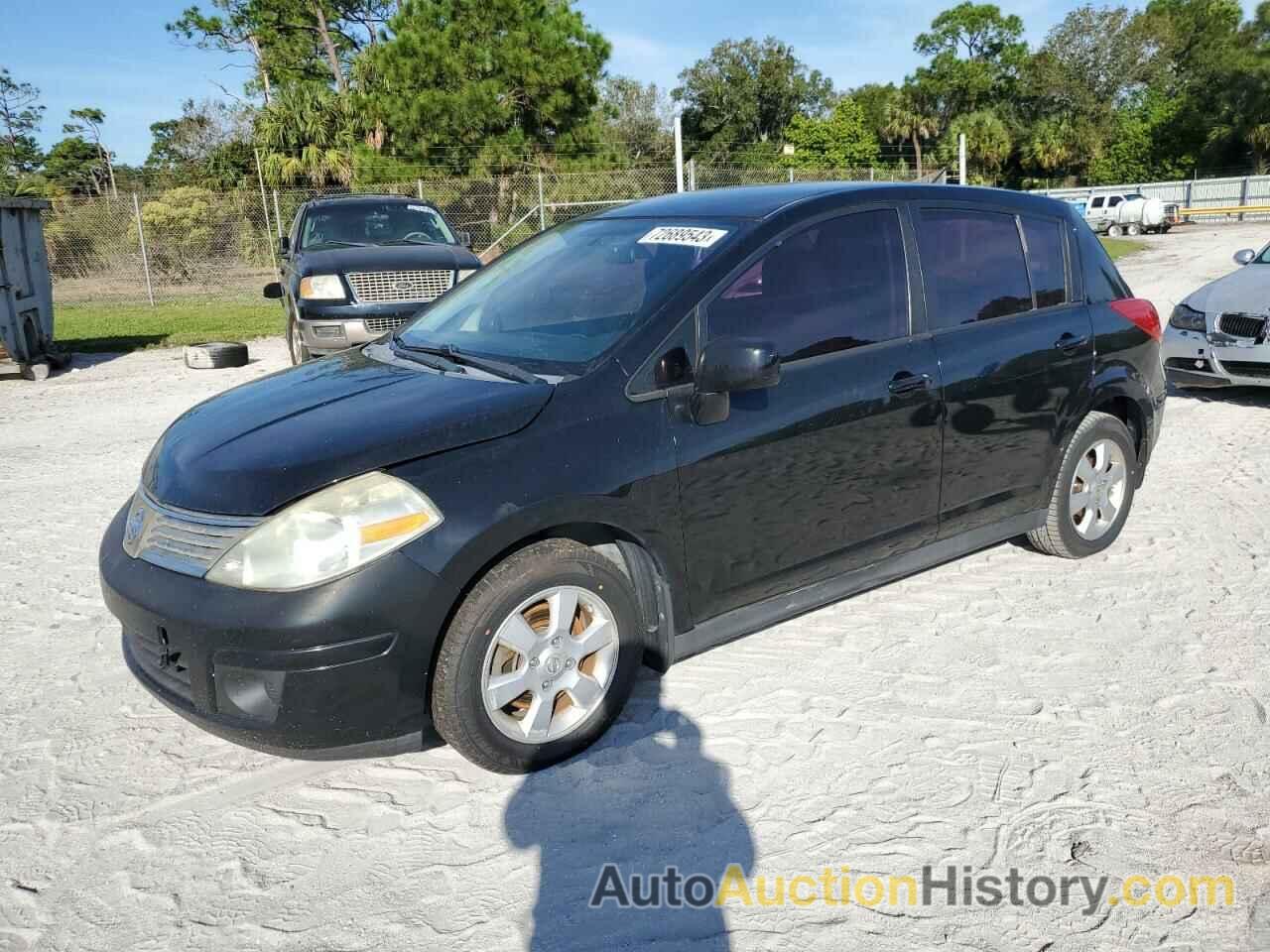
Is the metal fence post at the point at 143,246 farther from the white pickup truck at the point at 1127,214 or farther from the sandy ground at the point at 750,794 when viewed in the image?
the white pickup truck at the point at 1127,214

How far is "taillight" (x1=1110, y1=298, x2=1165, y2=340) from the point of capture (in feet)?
15.8

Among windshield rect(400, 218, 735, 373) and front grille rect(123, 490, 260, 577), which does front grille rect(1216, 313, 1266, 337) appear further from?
front grille rect(123, 490, 260, 577)

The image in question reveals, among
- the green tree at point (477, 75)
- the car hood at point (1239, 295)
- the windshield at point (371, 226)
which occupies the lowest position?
the car hood at point (1239, 295)

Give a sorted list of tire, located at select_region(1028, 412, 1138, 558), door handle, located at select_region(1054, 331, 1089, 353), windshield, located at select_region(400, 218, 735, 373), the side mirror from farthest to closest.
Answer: tire, located at select_region(1028, 412, 1138, 558) → door handle, located at select_region(1054, 331, 1089, 353) → windshield, located at select_region(400, 218, 735, 373) → the side mirror

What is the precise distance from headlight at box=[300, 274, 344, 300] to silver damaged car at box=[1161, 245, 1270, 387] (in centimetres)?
694

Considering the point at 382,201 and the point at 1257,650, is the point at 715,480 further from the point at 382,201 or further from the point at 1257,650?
the point at 382,201

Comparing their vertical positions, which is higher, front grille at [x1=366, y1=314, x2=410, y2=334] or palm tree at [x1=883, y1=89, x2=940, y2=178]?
palm tree at [x1=883, y1=89, x2=940, y2=178]

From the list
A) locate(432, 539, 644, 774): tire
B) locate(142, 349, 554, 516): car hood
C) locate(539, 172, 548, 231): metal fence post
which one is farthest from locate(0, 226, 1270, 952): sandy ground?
locate(539, 172, 548, 231): metal fence post

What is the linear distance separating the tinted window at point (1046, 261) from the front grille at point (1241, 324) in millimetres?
4134

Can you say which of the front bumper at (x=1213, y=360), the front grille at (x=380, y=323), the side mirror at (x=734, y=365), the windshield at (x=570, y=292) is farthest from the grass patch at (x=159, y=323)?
the side mirror at (x=734, y=365)

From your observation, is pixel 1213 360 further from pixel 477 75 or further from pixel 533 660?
pixel 477 75

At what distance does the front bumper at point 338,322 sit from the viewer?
30.4 feet

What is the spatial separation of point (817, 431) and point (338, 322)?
6.69 m

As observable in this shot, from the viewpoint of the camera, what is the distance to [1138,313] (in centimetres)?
488
